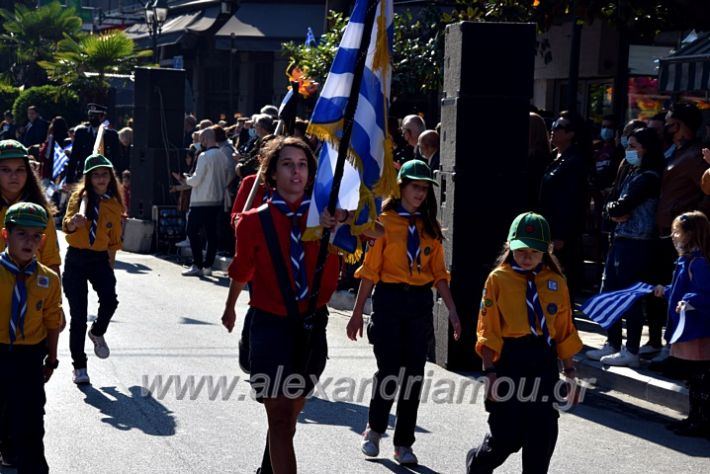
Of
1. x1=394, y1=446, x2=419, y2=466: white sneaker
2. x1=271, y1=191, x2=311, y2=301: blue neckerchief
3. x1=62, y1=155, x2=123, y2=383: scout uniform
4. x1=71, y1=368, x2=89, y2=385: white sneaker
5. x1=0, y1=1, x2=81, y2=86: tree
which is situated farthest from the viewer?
x1=0, y1=1, x2=81, y2=86: tree

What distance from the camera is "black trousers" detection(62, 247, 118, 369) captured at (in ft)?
31.0

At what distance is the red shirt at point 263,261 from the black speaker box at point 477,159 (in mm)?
4459

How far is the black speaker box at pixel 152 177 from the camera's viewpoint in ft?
64.3

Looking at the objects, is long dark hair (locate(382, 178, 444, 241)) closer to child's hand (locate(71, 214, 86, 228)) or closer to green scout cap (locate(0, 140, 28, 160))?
green scout cap (locate(0, 140, 28, 160))

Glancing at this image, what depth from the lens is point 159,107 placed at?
19.7 meters

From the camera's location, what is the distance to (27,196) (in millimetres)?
7398

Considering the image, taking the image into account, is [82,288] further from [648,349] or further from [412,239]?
[648,349]

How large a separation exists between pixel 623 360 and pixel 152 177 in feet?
36.9

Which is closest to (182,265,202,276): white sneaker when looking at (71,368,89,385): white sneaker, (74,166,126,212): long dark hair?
(74,166,126,212): long dark hair

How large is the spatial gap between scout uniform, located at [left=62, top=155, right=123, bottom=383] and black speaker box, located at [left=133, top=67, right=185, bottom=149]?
9.95 m

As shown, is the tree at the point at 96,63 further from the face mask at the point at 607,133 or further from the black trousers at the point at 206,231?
the face mask at the point at 607,133

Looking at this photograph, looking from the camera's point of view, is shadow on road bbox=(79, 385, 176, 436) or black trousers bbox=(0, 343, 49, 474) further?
shadow on road bbox=(79, 385, 176, 436)

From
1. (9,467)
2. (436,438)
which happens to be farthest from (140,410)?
(436,438)

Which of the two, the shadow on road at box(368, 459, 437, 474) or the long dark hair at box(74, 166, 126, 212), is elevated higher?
the long dark hair at box(74, 166, 126, 212)
